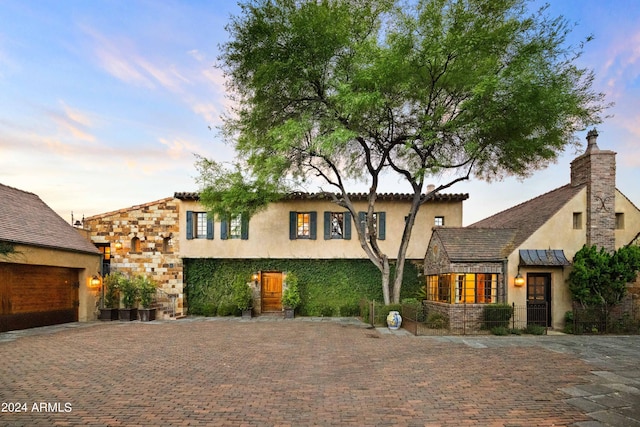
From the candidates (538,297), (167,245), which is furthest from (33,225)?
(538,297)

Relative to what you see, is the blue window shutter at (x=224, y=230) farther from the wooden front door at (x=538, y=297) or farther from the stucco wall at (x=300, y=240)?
the wooden front door at (x=538, y=297)

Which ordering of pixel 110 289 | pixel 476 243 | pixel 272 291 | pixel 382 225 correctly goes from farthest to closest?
pixel 272 291 → pixel 382 225 → pixel 110 289 → pixel 476 243

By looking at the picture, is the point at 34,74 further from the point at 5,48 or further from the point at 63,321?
the point at 63,321

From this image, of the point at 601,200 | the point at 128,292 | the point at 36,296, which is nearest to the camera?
the point at 601,200

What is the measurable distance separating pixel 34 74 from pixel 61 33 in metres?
2.32

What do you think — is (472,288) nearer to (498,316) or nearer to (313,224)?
(498,316)

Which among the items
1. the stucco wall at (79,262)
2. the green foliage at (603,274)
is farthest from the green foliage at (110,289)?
the green foliage at (603,274)

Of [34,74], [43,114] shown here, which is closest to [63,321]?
[43,114]

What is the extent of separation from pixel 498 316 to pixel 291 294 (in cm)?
903

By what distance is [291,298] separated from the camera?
17594 millimetres

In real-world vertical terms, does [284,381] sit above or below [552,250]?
below

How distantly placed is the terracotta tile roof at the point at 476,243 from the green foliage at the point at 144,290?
13.5 metres

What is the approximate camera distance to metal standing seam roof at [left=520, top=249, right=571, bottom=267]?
44.9ft

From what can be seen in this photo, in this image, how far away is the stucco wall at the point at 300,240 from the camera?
18.1m
